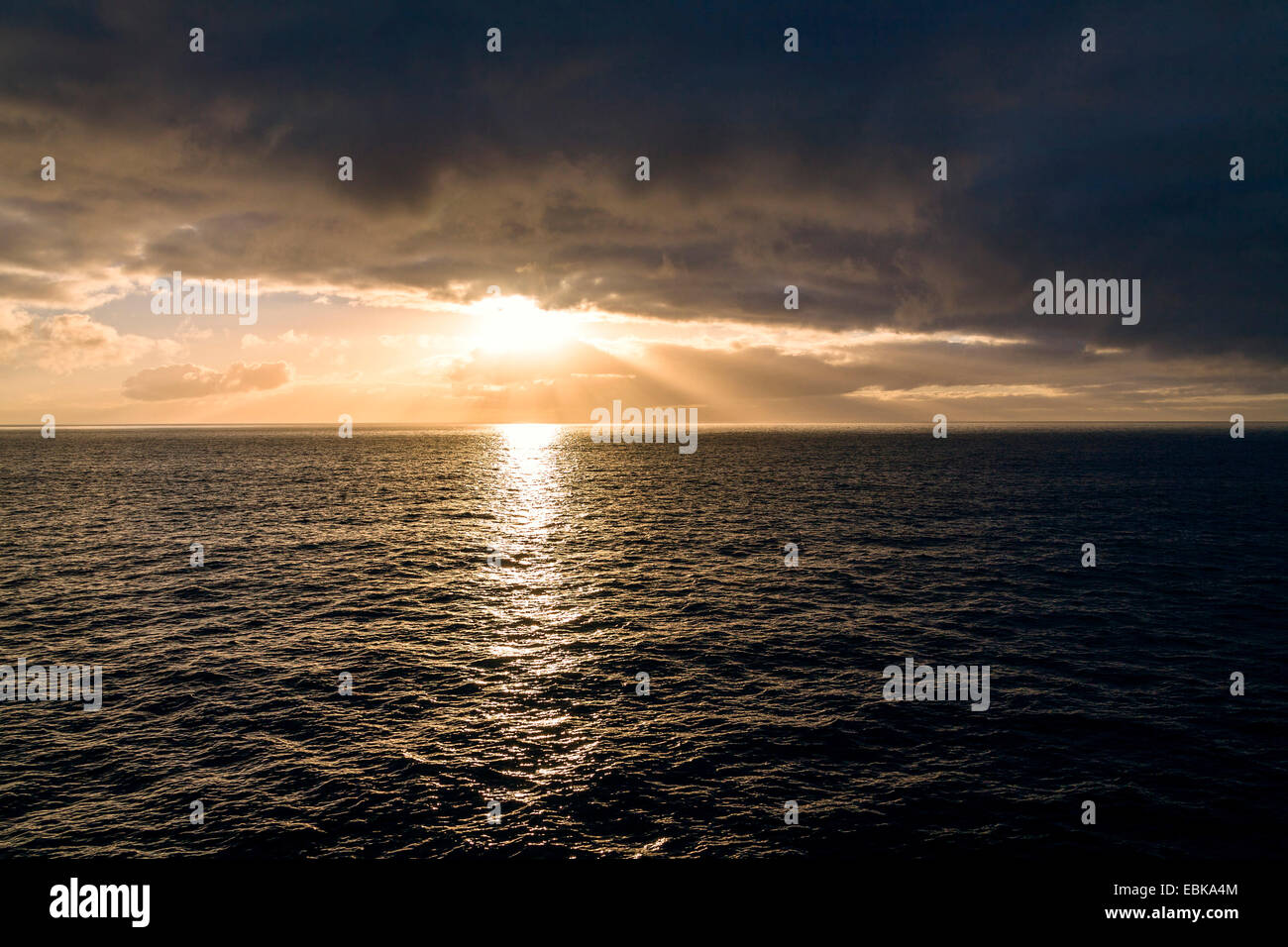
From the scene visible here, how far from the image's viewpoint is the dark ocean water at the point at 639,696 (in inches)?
982

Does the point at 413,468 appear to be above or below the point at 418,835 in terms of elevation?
above

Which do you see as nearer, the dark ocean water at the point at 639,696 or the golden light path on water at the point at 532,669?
the dark ocean water at the point at 639,696

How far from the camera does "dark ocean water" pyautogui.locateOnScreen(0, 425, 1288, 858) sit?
24953 mm

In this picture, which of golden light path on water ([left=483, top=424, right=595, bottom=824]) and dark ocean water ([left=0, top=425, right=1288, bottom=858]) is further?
golden light path on water ([left=483, top=424, right=595, bottom=824])

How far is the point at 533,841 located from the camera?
24.0 m

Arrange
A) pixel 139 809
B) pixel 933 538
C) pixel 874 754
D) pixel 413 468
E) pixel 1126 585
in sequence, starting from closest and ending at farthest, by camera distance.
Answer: pixel 139 809
pixel 874 754
pixel 1126 585
pixel 933 538
pixel 413 468

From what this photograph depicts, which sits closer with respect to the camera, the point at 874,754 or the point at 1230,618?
the point at 874,754

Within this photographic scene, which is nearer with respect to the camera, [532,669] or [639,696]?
[639,696]

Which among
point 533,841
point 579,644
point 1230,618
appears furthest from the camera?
point 1230,618

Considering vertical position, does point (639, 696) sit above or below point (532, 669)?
below

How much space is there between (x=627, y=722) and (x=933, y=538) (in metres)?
54.1

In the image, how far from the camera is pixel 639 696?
1412 inches
